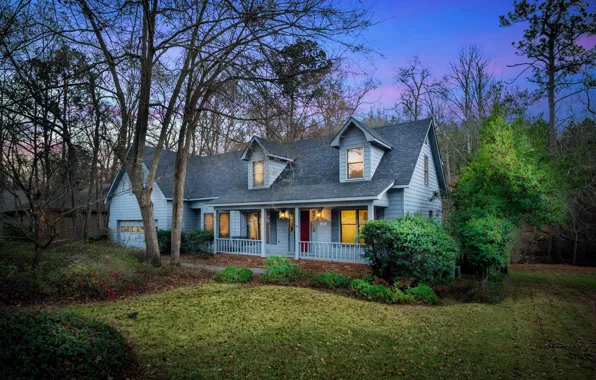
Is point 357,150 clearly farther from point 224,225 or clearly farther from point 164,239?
point 164,239

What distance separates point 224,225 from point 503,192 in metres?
14.5

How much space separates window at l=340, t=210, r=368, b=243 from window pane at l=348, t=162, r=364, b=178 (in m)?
1.67

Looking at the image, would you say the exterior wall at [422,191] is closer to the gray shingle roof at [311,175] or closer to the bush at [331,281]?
the gray shingle roof at [311,175]

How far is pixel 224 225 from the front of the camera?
1972 cm

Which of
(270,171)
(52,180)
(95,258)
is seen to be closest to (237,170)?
(270,171)

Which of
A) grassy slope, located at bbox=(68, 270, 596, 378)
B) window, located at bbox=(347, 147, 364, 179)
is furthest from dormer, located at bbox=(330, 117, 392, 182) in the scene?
grassy slope, located at bbox=(68, 270, 596, 378)

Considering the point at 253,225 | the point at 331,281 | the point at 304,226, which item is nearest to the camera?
the point at 331,281

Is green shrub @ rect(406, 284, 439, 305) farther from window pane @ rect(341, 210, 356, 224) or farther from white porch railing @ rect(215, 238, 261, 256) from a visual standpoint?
white porch railing @ rect(215, 238, 261, 256)

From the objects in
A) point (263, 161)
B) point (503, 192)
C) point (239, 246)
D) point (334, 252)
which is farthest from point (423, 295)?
point (263, 161)

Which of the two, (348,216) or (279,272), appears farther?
(348,216)

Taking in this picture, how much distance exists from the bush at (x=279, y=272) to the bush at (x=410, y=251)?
257 cm

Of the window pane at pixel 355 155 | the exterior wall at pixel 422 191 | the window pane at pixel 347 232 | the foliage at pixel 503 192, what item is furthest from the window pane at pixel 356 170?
the foliage at pixel 503 192

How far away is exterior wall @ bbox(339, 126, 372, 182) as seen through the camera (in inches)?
576

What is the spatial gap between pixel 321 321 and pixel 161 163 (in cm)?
1964
